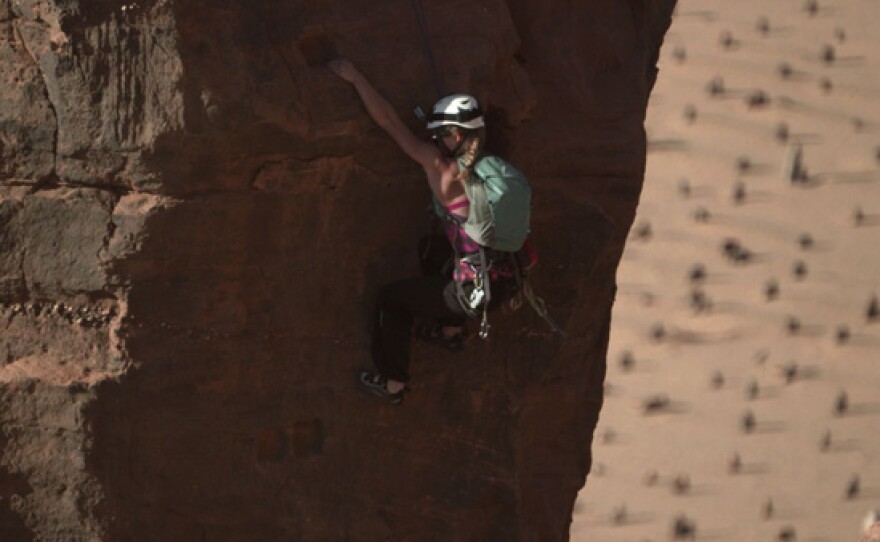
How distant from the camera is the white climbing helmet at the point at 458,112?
19.9 ft

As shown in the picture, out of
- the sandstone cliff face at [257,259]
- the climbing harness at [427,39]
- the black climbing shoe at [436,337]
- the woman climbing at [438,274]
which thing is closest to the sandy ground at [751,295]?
the sandstone cliff face at [257,259]

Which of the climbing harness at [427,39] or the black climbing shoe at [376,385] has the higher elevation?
the climbing harness at [427,39]

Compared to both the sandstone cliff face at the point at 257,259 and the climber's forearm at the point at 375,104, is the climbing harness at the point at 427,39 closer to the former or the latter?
the sandstone cliff face at the point at 257,259

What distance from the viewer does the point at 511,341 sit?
688cm

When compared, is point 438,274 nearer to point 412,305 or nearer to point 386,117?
point 412,305

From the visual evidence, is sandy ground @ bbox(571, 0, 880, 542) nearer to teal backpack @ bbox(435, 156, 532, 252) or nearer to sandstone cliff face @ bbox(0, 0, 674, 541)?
sandstone cliff face @ bbox(0, 0, 674, 541)

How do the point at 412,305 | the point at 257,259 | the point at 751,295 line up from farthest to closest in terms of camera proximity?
the point at 751,295 → the point at 412,305 → the point at 257,259

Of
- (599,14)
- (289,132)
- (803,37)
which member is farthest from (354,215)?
(803,37)

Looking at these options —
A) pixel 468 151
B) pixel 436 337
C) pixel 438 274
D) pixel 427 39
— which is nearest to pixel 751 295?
pixel 436 337

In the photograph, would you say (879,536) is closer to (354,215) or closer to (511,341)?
(511,341)

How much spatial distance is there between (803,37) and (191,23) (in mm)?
13799

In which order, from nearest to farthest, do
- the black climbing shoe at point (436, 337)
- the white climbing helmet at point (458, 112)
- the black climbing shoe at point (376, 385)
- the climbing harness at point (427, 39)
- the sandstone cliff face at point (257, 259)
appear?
1. the sandstone cliff face at point (257, 259)
2. the white climbing helmet at point (458, 112)
3. the climbing harness at point (427, 39)
4. the black climbing shoe at point (376, 385)
5. the black climbing shoe at point (436, 337)

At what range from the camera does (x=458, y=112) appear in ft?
19.9

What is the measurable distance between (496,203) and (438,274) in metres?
0.49
